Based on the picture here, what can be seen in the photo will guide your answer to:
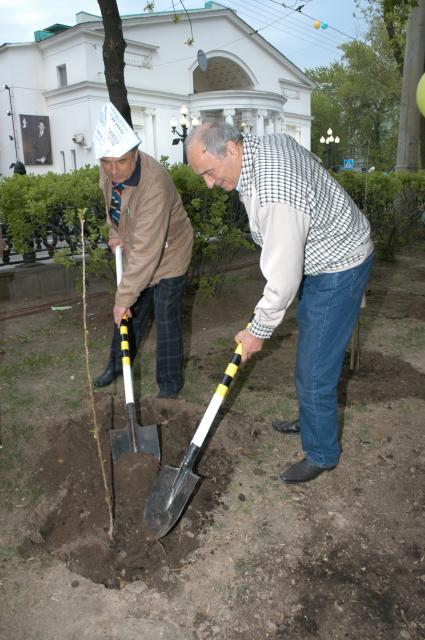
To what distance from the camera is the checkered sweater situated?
82.1 inches

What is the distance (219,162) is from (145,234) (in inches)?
40.9

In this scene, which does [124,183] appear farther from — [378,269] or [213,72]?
[213,72]

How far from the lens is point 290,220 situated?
2.08 metres

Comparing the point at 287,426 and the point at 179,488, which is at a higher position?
the point at 179,488

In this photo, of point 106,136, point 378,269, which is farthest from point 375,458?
point 378,269

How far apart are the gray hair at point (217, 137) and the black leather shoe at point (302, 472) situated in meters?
1.73

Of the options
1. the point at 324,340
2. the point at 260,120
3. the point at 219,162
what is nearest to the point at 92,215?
the point at 219,162

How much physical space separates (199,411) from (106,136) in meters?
1.85

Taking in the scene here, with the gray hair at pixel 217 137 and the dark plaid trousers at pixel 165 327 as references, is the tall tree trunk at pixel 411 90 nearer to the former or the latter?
the dark plaid trousers at pixel 165 327

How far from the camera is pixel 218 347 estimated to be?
499 cm

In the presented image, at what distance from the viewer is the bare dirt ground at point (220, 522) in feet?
6.67

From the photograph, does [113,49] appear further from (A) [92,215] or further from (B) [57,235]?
(B) [57,235]

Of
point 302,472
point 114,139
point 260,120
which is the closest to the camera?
point 302,472

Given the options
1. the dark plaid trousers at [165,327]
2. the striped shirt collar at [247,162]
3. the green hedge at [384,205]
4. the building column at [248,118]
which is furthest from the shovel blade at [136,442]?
the building column at [248,118]
